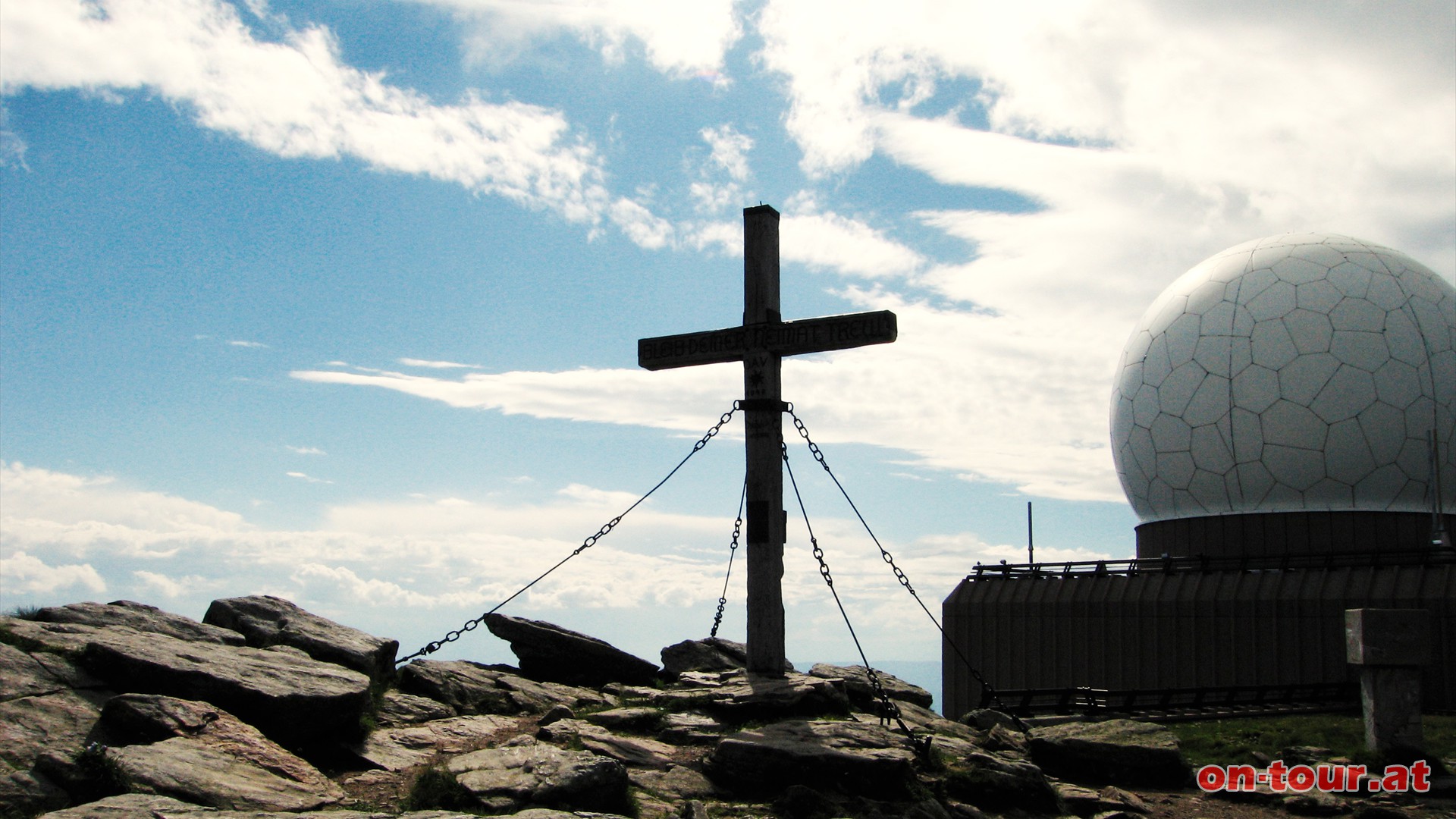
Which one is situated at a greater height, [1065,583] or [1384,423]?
[1384,423]

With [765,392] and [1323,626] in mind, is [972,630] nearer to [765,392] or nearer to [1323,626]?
[1323,626]

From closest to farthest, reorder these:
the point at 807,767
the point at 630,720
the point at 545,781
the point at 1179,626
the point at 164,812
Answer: the point at 164,812, the point at 545,781, the point at 807,767, the point at 630,720, the point at 1179,626

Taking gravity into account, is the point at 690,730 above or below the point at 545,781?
below

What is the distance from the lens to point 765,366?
11617 mm

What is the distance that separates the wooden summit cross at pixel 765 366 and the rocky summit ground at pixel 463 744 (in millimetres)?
685

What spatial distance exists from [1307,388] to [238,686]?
20991 millimetres

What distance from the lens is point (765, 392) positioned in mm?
11602

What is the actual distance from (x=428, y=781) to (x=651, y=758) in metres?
1.96

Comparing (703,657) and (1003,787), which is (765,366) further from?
Answer: (1003,787)

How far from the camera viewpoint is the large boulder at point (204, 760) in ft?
22.6

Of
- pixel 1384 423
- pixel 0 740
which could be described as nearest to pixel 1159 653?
pixel 1384 423

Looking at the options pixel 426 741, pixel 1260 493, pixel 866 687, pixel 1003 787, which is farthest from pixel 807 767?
pixel 1260 493

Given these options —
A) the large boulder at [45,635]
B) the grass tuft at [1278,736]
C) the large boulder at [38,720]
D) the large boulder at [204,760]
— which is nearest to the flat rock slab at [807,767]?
the large boulder at [204,760]

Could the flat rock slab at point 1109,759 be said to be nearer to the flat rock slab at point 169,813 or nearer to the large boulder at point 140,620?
the flat rock slab at point 169,813
